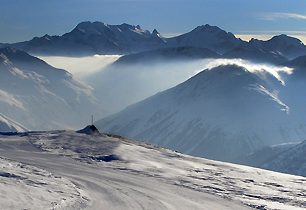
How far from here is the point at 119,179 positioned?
45.2m

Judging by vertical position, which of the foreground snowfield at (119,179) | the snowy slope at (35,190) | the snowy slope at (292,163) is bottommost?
the snowy slope at (35,190)

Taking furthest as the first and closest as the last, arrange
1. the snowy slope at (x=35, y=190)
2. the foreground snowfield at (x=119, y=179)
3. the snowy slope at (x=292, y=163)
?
the snowy slope at (x=292, y=163) → the foreground snowfield at (x=119, y=179) → the snowy slope at (x=35, y=190)

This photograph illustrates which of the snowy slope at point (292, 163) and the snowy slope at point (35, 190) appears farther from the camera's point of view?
the snowy slope at point (292, 163)

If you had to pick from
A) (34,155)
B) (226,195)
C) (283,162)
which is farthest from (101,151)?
(283,162)

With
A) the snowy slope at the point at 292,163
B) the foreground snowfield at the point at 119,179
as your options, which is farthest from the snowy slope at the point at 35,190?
the snowy slope at the point at 292,163

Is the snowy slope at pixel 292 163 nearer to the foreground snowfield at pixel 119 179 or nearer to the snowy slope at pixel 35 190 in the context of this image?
the foreground snowfield at pixel 119 179

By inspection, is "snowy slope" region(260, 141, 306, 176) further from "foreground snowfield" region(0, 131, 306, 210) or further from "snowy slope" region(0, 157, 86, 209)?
"snowy slope" region(0, 157, 86, 209)

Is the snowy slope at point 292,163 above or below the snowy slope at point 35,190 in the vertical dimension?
above

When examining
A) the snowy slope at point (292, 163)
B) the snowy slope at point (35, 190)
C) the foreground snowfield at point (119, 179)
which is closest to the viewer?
the snowy slope at point (35, 190)

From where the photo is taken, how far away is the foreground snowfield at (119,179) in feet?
119

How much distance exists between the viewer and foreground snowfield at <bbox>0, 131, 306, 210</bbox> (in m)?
36.2

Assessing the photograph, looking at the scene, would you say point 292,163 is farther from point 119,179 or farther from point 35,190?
point 35,190

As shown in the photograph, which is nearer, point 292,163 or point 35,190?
point 35,190

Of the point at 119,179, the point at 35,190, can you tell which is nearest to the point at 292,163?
the point at 119,179
